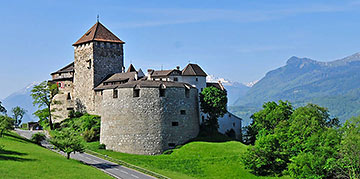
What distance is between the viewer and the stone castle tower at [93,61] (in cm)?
9338

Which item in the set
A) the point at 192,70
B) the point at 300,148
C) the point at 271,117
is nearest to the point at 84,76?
the point at 192,70

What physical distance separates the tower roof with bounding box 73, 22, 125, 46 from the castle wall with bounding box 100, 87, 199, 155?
819 inches

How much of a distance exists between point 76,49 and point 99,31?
7.08 m

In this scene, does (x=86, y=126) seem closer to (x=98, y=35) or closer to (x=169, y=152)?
(x=98, y=35)

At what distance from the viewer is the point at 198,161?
67.7 m

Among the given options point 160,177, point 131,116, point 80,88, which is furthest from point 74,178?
point 80,88

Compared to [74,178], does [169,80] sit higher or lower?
higher

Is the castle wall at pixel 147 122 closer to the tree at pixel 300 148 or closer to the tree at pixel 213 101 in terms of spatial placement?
the tree at pixel 213 101

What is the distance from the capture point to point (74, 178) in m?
44.2

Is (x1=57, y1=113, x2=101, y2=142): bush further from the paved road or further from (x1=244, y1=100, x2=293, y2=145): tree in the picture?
(x1=244, y1=100, x2=293, y2=145): tree

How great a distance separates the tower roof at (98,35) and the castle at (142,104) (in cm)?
32

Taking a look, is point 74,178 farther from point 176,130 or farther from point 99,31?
point 99,31

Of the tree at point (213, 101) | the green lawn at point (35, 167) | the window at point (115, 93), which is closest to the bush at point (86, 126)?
the window at point (115, 93)

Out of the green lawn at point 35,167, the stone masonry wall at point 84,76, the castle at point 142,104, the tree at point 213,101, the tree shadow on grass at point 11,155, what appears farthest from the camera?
the stone masonry wall at point 84,76
